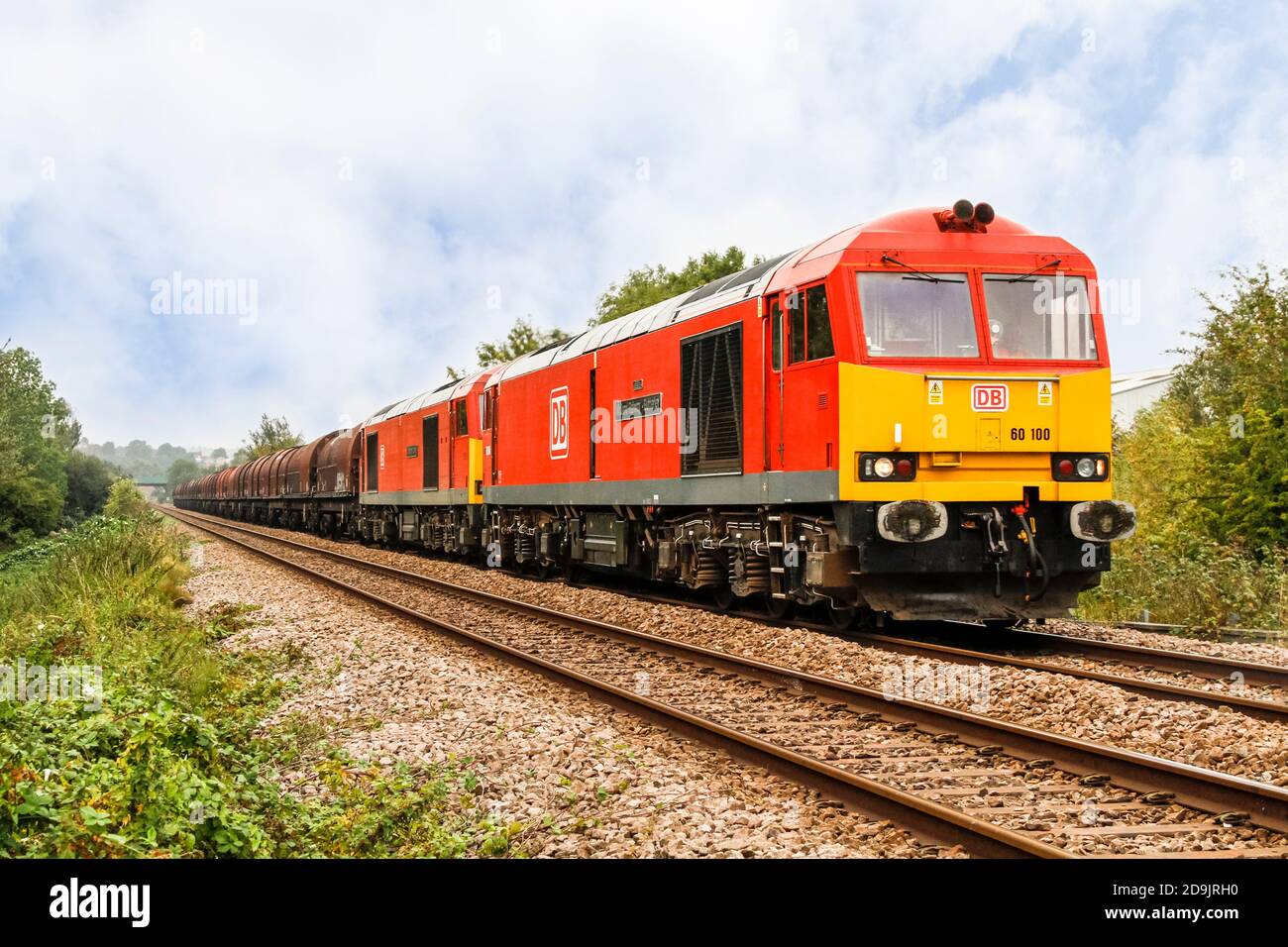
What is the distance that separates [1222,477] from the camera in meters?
19.8

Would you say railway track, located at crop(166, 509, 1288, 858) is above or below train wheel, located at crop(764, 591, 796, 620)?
below

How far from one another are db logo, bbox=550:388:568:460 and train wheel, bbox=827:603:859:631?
22.1 feet

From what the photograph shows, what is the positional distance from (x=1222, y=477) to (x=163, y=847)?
2030 cm

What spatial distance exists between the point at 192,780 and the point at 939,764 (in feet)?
13.6

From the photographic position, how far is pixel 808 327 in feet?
33.3

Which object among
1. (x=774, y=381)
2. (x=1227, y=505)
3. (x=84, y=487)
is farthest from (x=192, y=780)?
(x=84, y=487)

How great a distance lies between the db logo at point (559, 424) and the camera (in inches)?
660

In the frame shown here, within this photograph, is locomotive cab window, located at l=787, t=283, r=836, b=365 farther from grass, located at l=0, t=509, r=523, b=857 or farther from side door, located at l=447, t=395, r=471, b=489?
side door, located at l=447, t=395, r=471, b=489

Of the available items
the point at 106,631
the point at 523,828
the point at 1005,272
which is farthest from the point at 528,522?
the point at 523,828

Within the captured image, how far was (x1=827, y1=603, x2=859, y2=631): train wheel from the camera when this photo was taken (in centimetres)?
1066

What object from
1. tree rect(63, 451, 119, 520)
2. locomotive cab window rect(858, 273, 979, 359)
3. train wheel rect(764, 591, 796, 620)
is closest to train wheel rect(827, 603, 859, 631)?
train wheel rect(764, 591, 796, 620)

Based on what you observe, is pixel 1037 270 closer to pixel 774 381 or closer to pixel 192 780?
pixel 774 381

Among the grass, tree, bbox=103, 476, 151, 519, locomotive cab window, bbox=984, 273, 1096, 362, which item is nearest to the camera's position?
the grass
